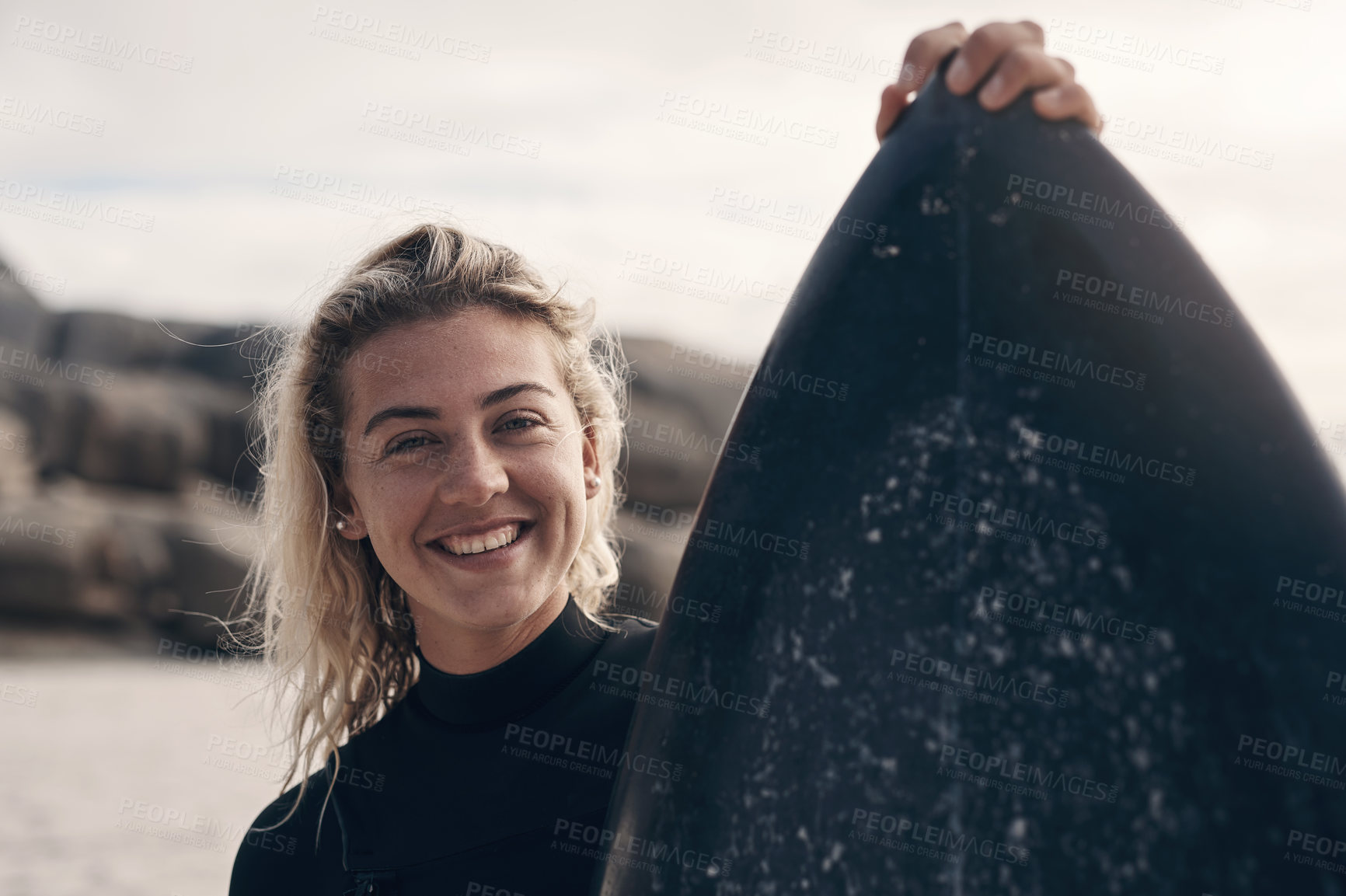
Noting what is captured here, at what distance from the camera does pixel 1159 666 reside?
0.95 m

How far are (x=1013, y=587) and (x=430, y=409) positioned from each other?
3.15 ft

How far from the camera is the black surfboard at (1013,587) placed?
94 cm

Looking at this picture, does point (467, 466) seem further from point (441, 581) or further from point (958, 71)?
point (958, 71)

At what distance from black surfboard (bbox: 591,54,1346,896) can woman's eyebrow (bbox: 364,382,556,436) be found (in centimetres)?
60

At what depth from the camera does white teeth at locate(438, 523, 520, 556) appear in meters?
1.62

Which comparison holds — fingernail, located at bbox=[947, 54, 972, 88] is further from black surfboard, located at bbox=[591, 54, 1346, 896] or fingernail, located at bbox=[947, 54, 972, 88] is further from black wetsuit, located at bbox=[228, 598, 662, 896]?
black wetsuit, located at bbox=[228, 598, 662, 896]

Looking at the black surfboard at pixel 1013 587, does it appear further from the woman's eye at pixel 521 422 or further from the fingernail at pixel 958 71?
the woman's eye at pixel 521 422

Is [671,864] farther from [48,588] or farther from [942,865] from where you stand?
[48,588]

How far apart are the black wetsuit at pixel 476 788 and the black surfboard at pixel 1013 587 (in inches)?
21.9

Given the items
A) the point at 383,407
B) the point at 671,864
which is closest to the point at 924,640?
the point at 671,864

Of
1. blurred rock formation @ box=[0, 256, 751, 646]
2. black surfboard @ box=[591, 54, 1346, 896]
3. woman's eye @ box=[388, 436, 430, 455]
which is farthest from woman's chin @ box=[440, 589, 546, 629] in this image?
blurred rock formation @ box=[0, 256, 751, 646]

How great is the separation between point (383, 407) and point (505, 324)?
0.26 metres

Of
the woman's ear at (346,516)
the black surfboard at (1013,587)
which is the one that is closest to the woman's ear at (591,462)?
the woman's ear at (346,516)

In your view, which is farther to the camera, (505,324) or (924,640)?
(505,324)
